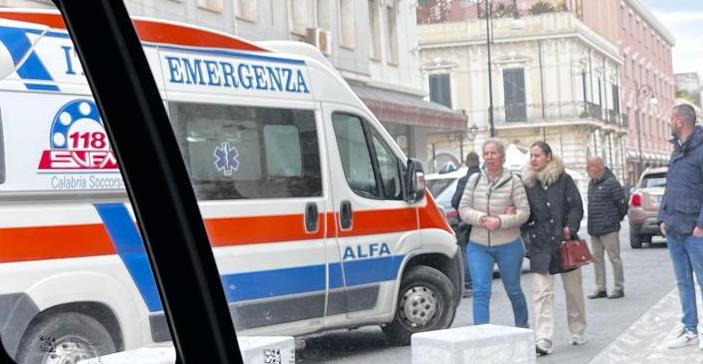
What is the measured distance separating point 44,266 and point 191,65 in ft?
1.95

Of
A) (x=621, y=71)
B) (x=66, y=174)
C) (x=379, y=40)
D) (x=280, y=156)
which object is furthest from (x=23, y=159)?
(x=621, y=71)

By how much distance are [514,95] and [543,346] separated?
5.95ft

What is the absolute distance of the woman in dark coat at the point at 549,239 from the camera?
3.92m

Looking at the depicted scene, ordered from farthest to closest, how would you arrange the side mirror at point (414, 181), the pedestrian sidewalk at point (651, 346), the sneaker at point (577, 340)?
1. the sneaker at point (577, 340)
2. the pedestrian sidewalk at point (651, 346)
3. the side mirror at point (414, 181)

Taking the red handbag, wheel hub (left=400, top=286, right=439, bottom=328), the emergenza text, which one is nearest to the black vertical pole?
the emergenza text

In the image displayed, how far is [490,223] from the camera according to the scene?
3.72m

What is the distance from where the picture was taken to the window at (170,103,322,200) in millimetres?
1664

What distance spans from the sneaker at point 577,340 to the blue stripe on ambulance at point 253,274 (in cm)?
165

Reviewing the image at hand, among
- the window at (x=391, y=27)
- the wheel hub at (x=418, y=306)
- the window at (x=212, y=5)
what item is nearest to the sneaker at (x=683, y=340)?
the wheel hub at (x=418, y=306)

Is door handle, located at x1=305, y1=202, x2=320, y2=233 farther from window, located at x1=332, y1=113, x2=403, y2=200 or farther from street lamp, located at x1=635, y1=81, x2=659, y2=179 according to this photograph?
street lamp, located at x1=635, y1=81, x2=659, y2=179

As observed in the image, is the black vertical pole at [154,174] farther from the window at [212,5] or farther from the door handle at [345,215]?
the door handle at [345,215]

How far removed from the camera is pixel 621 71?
2.26m

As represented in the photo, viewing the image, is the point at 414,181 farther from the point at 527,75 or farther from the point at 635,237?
the point at 635,237

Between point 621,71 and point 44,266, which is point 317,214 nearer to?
point 621,71
